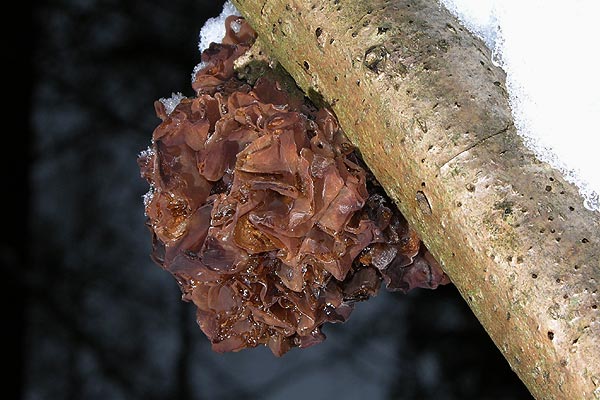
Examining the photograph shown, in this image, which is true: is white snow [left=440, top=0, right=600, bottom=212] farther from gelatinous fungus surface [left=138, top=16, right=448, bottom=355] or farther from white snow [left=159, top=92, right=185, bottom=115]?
white snow [left=159, top=92, right=185, bottom=115]

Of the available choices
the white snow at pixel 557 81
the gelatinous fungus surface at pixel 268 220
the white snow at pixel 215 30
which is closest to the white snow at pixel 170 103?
the gelatinous fungus surface at pixel 268 220

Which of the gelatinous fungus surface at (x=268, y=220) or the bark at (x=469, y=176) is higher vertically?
the bark at (x=469, y=176)

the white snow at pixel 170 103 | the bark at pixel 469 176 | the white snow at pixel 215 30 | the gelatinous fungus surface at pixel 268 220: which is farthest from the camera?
the white snow at pixel 215 30

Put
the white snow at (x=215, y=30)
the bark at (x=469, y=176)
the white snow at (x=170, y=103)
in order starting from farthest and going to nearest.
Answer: the white snow at (x=215, y=30), the white snow at (x=170, y=103), the bark at (x=469, y=176)

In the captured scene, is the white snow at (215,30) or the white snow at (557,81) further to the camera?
the white snow at (215,30)

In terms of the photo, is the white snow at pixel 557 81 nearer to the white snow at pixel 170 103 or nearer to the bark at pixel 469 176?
the bark at pixel 469 176

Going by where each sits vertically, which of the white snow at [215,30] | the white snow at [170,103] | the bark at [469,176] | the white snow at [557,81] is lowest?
the white snow at [170,103]

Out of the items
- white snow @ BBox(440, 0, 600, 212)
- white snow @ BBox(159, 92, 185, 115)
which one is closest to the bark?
white snow @ BBox(440, 0, 600, 212)
